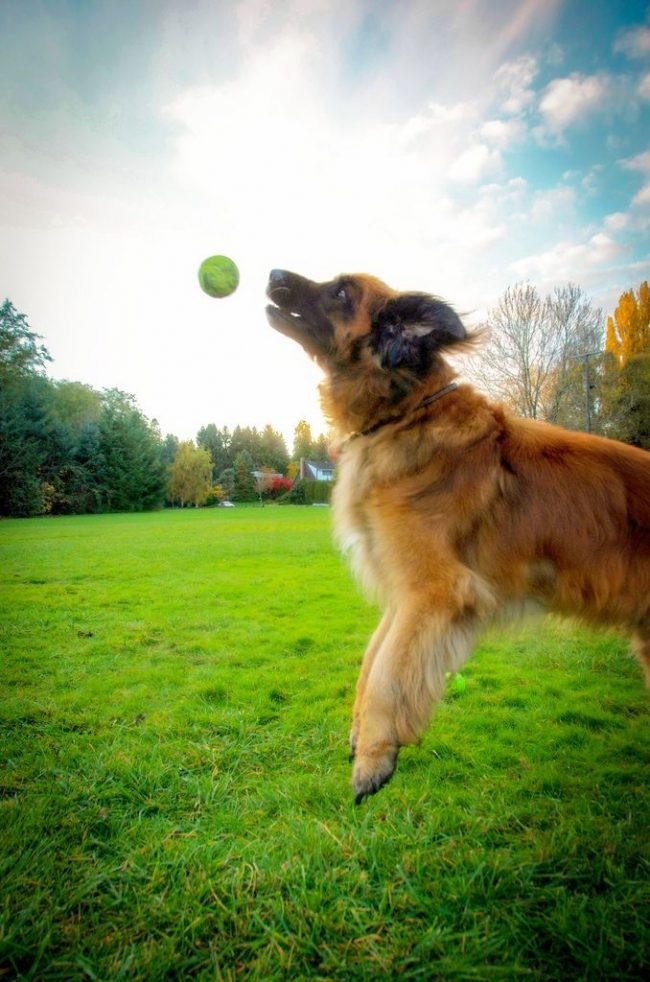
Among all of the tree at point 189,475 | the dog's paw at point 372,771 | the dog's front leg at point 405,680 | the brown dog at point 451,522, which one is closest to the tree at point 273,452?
the tree at point 189,475

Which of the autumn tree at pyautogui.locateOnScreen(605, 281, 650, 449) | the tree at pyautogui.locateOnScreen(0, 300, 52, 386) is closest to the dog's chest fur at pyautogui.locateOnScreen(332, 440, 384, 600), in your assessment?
the tree at pyautogui.locateOnScreen(0, 300, 52, 386)

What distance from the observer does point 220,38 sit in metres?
4.66

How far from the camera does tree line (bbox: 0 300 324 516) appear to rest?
8.62 m

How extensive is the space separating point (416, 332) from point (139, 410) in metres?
38.1

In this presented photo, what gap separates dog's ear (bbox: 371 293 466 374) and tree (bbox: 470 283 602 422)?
21.9m

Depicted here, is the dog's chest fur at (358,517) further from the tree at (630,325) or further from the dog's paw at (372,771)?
the tree at (630,325)

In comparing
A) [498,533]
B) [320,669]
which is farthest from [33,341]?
[498,533]

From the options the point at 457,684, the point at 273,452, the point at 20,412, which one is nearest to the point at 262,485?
the point at 273,452

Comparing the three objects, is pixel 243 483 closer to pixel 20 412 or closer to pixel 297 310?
pixel 20 412

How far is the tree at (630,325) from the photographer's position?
23.8 m

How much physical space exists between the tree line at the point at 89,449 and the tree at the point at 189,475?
0.13m

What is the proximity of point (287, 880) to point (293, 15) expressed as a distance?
24.0 feet

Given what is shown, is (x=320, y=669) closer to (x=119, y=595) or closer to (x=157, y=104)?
(x=119, y=595)

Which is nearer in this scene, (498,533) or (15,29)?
(498,533)
